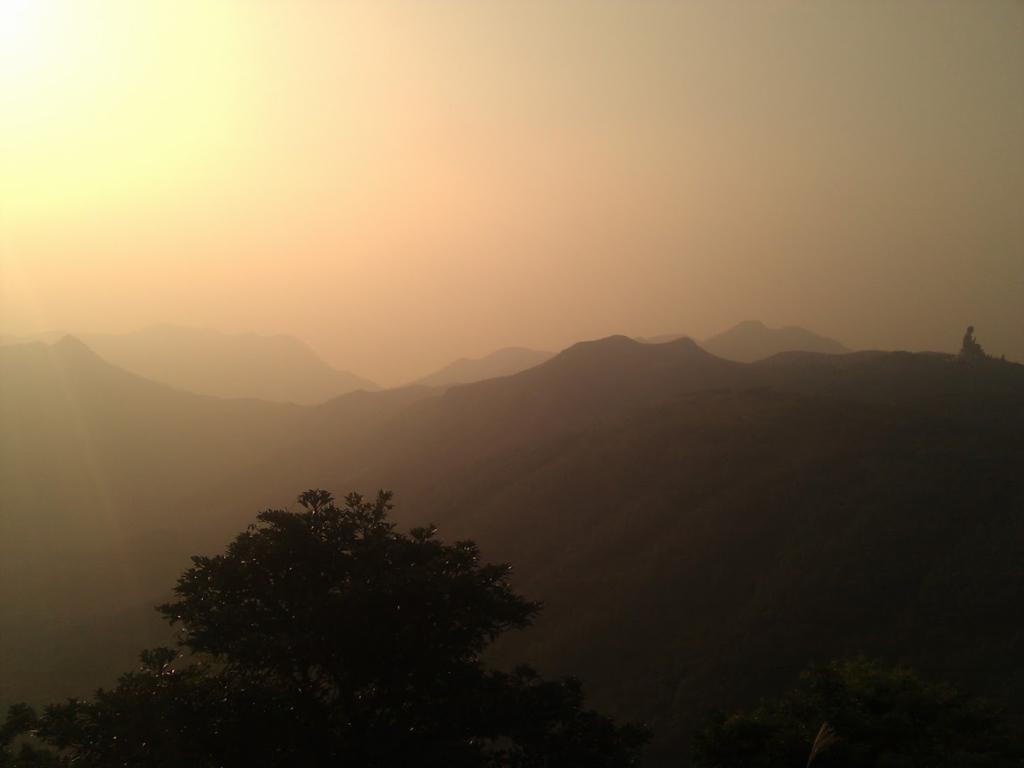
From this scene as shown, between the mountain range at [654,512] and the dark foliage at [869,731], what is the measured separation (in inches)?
466

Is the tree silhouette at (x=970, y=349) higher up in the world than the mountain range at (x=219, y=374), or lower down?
lower down

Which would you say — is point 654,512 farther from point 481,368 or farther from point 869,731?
point 481,368

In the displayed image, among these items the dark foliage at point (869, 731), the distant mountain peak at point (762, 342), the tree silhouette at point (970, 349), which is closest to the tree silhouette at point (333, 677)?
the dark foliage at point (869, 731)

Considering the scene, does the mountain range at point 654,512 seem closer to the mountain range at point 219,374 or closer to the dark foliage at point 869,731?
the dark foliage at point 869,731

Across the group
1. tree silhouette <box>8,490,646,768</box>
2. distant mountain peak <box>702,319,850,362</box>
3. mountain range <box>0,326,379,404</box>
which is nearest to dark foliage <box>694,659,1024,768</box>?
tree silhouette <box>8,490,646,768</box>

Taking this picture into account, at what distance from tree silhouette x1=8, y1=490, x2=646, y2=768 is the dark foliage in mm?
1676

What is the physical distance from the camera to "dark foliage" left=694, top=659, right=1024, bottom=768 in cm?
1023

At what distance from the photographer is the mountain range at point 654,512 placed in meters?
26.1

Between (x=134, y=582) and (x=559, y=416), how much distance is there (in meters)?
38.0

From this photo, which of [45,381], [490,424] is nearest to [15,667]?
[490,424]

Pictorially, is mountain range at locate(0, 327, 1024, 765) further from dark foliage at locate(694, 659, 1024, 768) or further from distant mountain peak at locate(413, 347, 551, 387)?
distant mountain peak at locate(413, 347, 551, 387)

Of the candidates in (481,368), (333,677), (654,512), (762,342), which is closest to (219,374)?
(481,368)

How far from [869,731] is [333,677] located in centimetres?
888

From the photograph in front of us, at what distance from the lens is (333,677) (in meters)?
A: 10.6
